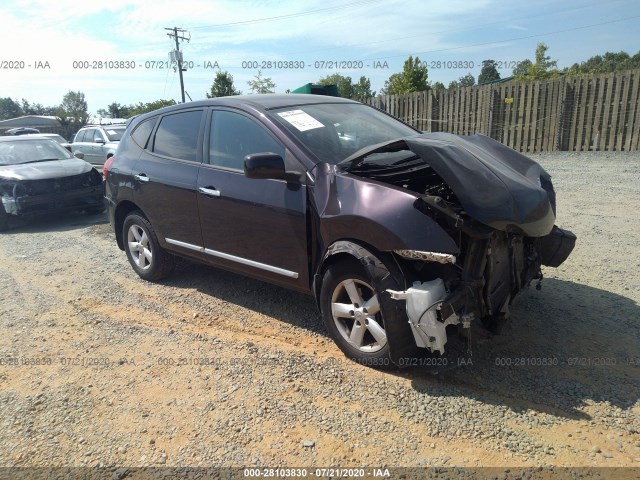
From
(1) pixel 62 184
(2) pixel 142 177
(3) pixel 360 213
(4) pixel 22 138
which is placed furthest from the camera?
(4) pixel 22 138

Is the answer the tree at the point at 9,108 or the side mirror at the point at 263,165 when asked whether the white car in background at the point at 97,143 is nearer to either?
the side mirror at the point at 263,165

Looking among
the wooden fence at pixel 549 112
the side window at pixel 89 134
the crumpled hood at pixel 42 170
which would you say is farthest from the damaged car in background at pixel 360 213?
the side window at pixel 89 134

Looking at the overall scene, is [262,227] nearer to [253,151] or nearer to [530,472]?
[253,151]

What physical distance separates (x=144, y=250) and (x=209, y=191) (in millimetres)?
1628

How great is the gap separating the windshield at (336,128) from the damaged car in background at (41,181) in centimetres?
645

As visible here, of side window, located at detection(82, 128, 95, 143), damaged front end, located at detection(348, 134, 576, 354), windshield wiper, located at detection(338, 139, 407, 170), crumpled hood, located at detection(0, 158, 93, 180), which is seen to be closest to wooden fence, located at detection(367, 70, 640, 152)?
side window, located at detection(82, 128, 95, 143)

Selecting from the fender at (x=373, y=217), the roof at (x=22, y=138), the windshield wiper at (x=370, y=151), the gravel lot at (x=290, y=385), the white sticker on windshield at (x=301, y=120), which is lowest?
the gravel lot at (x=290, y=385)

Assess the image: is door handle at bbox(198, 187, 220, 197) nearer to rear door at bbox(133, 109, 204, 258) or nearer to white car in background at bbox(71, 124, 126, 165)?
rear door at bbox(133, 109, 204, 258)

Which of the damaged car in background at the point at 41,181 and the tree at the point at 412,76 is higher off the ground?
the tree at the point at 412,76

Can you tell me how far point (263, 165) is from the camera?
3564mm

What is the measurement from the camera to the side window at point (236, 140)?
400 cm

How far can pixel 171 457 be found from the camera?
268 centimetres

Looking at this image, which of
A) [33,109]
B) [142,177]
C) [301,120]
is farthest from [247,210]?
[33,109]

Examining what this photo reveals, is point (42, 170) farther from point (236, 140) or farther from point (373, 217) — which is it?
point (373, 217)
